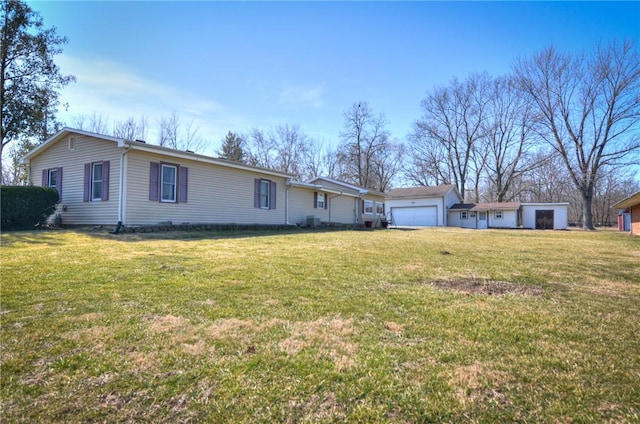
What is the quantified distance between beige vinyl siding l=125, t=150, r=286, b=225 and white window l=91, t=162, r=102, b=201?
163 cm

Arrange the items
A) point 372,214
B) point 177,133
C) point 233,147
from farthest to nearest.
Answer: point 233,147, point 177,133, point 372,214

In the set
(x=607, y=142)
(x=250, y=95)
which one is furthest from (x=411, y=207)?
(x=250, y=95)

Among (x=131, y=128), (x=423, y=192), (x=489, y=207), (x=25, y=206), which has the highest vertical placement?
(x=131, y=128)

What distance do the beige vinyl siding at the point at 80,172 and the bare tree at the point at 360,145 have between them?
95.3ft

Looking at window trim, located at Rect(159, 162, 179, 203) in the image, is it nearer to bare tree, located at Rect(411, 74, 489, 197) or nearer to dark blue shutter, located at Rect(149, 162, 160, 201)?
dark blue shutter, located at Rect(149, 162, 160, 201)

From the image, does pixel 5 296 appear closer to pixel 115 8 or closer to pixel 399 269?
pixel 399 269

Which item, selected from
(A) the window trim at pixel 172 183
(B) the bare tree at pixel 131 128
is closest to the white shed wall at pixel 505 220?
(A) the window trim at pixel 172 183

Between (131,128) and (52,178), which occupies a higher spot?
(131,128)

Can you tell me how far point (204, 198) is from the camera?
13719 mm

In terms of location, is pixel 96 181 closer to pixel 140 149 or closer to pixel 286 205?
pixel 140 149

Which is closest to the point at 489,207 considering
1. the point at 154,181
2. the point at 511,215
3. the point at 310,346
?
the point at 511,215

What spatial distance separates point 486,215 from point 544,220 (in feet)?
16.9

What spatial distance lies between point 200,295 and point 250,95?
56.9ft

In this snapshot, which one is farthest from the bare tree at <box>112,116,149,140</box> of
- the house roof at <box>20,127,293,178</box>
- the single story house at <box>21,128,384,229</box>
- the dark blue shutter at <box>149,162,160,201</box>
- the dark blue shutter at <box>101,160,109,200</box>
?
the dark blue shutter at <box>149,162,160,201</box>
